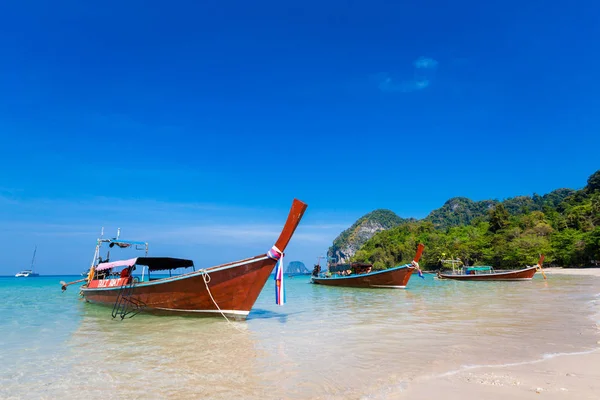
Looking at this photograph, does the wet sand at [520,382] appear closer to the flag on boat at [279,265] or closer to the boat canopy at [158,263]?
the flag on boat at [279,265]

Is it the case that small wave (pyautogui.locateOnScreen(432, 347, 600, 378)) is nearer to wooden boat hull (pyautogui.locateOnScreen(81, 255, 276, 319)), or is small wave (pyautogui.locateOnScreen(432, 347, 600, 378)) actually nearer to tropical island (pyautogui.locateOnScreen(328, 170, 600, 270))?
wooden boat hull (pyautogui.locateOnScreen(81, 255, 276, 319))

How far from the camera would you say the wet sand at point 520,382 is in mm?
3939

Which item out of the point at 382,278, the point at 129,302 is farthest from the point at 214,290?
the point at 382,278

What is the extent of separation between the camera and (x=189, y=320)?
1112 centimetres

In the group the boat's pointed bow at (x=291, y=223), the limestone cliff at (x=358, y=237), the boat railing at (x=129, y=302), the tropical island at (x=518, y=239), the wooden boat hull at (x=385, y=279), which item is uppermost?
the limestone cliff at (x=358, y=237)

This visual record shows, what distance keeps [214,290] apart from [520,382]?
330 inches

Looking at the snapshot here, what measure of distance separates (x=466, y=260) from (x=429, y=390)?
73.5 metres

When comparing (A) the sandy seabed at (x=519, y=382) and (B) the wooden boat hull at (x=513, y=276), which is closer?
(A) the sandy seabed at (x=519, y=382)

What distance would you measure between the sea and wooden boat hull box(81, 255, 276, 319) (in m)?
0.45

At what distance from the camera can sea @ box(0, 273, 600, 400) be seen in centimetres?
483

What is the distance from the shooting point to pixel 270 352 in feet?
22.4

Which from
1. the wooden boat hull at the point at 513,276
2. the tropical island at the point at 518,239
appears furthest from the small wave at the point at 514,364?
the tropical island at the point at 518,239

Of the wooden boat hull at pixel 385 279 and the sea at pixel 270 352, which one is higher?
the wooden boat hull at pixel 385 279

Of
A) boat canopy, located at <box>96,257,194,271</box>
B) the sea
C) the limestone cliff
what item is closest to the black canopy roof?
boat canopy, located at <box>96,257,194,271</box>
